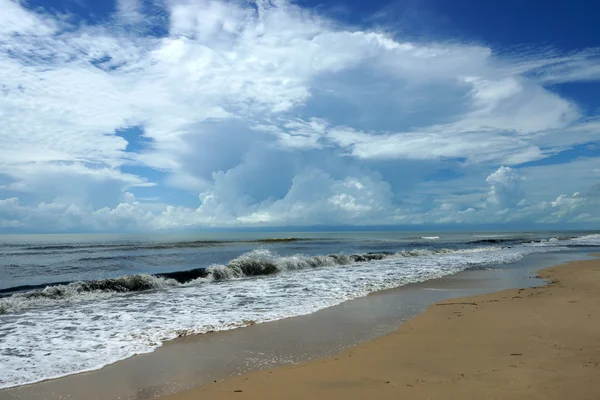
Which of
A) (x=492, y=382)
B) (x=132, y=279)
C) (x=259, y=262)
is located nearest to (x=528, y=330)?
(x=492, y=382)

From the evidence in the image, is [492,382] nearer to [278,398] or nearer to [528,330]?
[278,398]

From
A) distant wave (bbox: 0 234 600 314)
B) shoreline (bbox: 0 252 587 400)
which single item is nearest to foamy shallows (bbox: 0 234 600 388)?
distant wave (bbox: 0 234 600 314)

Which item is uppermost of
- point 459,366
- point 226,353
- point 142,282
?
point 459,366

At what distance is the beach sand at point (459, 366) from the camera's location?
4551 millimetres

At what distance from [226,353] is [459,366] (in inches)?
148

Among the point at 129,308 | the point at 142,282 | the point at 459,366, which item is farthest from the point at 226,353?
the point at 142,282

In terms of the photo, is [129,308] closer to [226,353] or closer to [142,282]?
[142,282]

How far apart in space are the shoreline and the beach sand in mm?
491

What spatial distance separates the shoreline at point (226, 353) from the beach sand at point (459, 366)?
1.61 feet

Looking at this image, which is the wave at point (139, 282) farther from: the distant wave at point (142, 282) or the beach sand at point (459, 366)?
the beach sand at point (459, 366)

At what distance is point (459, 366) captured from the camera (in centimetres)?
542

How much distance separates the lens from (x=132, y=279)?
55.8 feet

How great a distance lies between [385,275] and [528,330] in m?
11.7

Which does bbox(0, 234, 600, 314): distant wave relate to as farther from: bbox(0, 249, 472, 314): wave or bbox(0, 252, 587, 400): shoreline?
bbox(0, 252, 587, 400): shoreline
